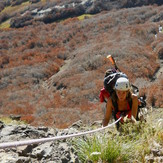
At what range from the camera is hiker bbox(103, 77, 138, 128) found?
15.4 feet

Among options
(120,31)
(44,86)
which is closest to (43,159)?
(44,86)

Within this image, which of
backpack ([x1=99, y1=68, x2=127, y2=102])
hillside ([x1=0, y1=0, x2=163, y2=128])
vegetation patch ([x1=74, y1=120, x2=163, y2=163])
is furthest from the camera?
hillside ([x1=0, y1=0, x2=163, y2=128])

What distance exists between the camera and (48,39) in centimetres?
3177

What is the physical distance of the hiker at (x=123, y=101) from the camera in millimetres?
4688

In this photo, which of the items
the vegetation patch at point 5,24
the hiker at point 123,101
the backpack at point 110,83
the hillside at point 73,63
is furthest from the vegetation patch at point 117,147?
the vegetation patch at point 5,24

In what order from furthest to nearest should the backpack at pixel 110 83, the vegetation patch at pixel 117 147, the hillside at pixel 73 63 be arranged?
the hillside at pixel 73 63
the backpack at pixel 110 83
the vegetation patch at pixel 117 147

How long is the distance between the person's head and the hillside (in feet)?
24.7

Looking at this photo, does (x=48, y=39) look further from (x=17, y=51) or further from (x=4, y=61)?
(x=4, y=61)

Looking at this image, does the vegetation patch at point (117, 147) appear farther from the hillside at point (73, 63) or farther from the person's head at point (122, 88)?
the hillside at point (73, 63)

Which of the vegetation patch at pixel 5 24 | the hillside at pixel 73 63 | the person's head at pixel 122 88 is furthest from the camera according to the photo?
the vegetation patch at pixel 5 24

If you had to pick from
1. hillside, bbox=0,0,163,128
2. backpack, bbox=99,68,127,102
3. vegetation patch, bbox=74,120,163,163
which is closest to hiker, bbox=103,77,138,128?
backpack, bbox=99,68,127,102

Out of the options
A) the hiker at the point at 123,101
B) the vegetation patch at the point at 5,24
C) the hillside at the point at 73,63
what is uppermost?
the vegetation patch at the point at 5,24

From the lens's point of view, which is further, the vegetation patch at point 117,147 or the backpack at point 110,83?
the backpack at point 110,83

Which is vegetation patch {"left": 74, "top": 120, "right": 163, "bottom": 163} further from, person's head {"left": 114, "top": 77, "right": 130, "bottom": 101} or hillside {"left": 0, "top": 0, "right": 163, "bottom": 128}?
hillside {"left": 0, "top": 0, "right": 163, "bottom": 128}
